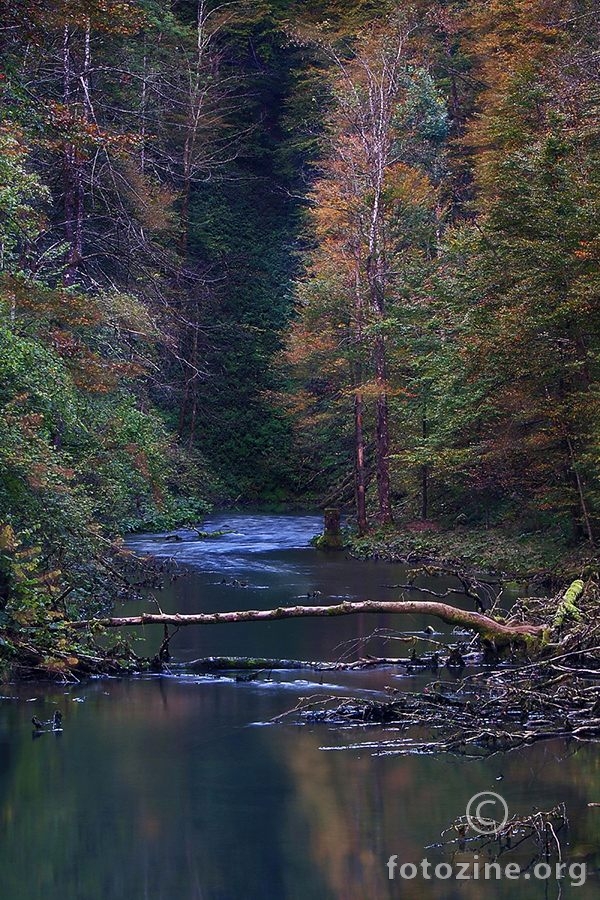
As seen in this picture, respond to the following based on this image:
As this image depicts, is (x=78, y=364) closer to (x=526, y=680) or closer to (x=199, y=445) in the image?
(x=526, y=680)

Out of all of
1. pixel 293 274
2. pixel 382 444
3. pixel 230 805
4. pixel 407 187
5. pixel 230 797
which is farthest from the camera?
pixel 293 274

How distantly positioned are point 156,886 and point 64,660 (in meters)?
4.89

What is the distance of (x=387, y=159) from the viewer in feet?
97.6

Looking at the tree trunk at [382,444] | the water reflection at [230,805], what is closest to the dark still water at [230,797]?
the water reflection at [230,805]

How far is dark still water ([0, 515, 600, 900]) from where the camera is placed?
7496 mm

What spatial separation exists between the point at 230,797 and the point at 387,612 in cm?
304

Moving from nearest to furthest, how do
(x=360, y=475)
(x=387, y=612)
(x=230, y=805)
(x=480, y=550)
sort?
1. (x=230, y=805)
2. (x=387, y=612)
3. (x=480, y=550)
4. (x=360, y=475)

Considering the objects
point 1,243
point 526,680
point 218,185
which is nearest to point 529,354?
point 1,243

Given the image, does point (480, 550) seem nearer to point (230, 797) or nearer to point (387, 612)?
point (387, 612)

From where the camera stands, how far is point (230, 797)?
9.08 m

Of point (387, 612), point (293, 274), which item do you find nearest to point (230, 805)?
point (387, 612)

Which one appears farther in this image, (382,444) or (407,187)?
(407,187)

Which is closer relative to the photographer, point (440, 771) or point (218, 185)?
point (440, 771)

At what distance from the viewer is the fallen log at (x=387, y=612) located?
37.3ft
